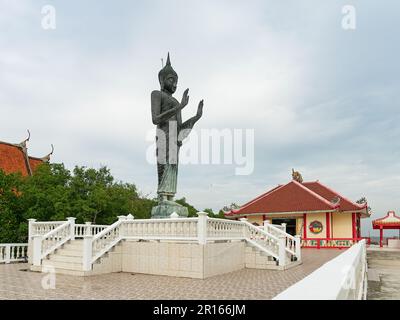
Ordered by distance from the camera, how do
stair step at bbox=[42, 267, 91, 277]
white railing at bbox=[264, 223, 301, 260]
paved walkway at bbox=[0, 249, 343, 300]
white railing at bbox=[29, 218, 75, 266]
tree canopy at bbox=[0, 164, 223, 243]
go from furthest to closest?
1. tree canopy at bbox=[0, 164, 223, 243]
2. white railing at bbox=[264, 223, 301, 260]
3. white railing at bbox=[29, 218, 75, 266]
4. stair step at bbox=[42, 267, 91, 277]
5. paved walkway at bbox=[0, 249, 343, 300]

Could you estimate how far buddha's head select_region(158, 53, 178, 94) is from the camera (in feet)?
48.1

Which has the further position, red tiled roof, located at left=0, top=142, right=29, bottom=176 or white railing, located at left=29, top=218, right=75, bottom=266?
red tiled roof, located at left=0, top=142, right=29, bottom=176

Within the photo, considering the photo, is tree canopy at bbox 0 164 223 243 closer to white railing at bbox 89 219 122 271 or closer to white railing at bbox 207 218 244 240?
white railing at bbox 89 219 122 271

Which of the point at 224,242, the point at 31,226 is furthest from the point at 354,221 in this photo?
the point at 31,226

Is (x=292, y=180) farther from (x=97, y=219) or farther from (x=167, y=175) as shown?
(x=167, y=175)

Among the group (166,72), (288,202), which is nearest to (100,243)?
(166,72)

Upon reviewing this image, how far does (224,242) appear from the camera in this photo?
11984 mm

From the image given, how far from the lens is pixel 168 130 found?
566 inches

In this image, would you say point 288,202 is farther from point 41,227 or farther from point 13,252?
point 13,252

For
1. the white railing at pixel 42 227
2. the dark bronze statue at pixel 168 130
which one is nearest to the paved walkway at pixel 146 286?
the white railing at pixel 42 227

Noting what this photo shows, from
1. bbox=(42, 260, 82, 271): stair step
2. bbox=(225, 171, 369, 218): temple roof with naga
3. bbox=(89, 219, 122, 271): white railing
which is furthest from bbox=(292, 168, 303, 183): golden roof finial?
bbox=(42, 260, 82, 271): stair step

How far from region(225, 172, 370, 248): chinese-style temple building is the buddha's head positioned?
41.5 feet

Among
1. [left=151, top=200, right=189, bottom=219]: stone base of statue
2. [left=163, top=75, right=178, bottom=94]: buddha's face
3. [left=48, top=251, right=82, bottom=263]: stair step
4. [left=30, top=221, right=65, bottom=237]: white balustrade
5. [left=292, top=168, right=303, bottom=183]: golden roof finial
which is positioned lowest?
[left=48, top=251, right=82, bottom=263]: stair step
